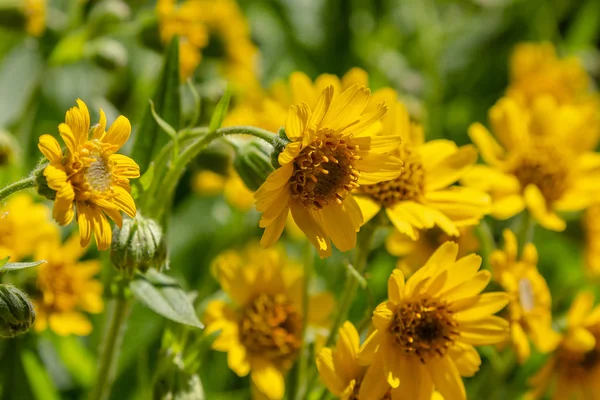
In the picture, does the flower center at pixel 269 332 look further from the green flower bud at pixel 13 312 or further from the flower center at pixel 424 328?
the green flower bud at pixel 13 312

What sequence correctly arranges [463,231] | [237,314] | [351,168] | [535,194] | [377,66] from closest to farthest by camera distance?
[351,168] < [237,314] < [463,231] < [535,194] < [377,66]

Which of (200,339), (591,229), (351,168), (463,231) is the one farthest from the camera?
(591,229)

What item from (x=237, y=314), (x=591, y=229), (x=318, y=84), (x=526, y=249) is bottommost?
(x=591, y=229)

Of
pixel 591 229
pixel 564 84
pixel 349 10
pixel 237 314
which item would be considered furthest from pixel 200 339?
pixel 349 10

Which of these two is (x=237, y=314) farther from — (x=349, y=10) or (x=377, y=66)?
(x=349, y=10)

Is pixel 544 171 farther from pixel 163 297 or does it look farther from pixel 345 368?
pixel 163 297

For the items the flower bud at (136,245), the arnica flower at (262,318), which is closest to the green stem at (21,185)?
the flower bud at (136,245)
